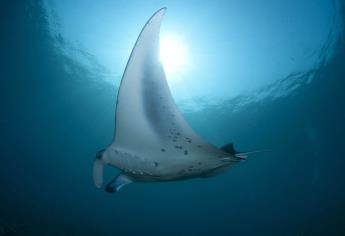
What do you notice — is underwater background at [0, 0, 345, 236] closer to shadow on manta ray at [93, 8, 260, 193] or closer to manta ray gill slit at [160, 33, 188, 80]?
manta ray gill slit at [160, 33, 188, 80]

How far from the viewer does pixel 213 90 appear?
18078 millimetres

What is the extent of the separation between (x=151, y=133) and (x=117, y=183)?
1.09 m

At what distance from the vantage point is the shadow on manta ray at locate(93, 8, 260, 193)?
2561 mm

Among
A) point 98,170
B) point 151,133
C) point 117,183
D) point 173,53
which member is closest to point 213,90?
point 173,53

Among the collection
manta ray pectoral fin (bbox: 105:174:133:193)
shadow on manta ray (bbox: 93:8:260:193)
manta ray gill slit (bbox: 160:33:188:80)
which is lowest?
manta ray pectoral fin (bbox: 105:174:133:193)

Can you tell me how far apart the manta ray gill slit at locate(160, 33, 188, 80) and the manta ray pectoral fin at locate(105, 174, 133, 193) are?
9422 millimetres

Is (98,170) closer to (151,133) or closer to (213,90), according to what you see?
(151,133)

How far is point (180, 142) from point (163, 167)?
442 mm

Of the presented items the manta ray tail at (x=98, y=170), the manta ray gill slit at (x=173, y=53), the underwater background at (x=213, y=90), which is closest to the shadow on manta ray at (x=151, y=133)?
the manta ray tail at (x=98, y=170)

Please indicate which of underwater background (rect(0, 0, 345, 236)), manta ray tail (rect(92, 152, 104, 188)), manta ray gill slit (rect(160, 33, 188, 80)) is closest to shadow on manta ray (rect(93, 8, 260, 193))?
manta ray tail (rect(92, 152, 104, 188))

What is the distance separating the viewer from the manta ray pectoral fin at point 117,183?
3.52 m

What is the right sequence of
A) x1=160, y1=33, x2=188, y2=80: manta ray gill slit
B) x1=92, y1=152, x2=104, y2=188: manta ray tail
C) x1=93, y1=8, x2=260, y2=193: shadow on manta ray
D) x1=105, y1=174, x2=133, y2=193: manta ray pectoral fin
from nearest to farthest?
x1=93, y1=8, x2=260, y2=193: shadow on manta ray → x1=92, y1=152, x2=104, y2=188: manta ray tail → x1=105, y1=174, x2=133, y2=193: manta ray pectoral fin → x1=160, y1=33, x2=188, y2=80: manta ray gill slit

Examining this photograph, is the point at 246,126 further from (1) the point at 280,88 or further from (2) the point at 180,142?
(2) the point at 180,142

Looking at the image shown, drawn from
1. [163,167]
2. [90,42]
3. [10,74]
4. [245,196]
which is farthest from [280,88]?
[245,196]
